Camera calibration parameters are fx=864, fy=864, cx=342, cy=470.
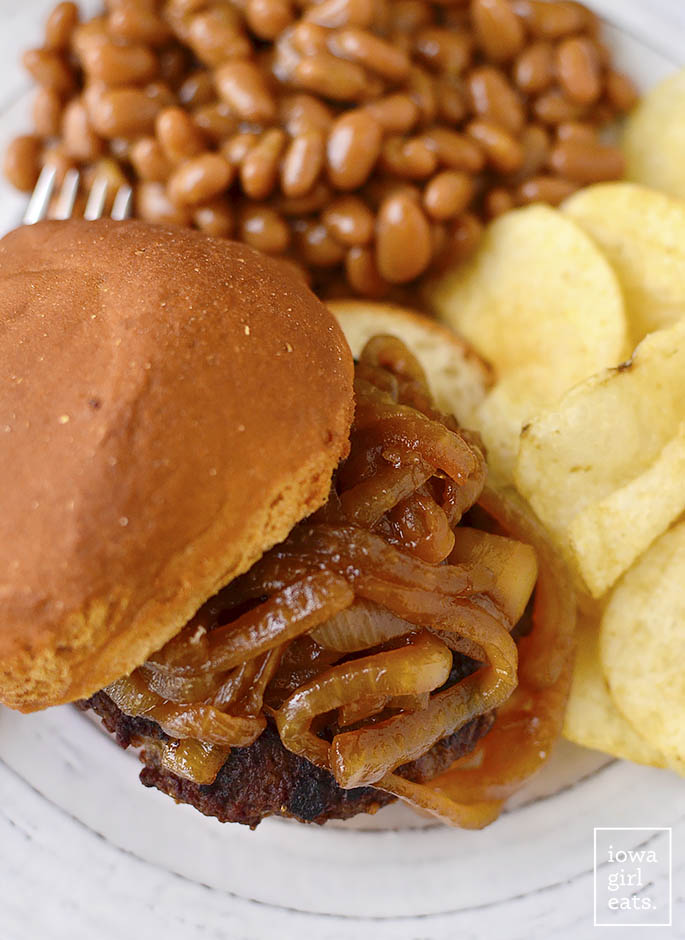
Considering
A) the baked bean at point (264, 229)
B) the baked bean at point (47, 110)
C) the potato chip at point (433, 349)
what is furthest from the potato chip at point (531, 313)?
the baked bean at point (47, 110)

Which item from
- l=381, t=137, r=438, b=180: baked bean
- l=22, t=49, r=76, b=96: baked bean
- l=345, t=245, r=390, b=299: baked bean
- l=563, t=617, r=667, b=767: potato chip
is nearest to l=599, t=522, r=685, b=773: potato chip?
l=563, t=617, r=667, b=767: potato chip

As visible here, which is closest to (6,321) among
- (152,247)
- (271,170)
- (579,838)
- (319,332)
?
(152,247)

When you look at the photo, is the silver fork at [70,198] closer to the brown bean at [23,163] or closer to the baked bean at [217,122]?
the brown bean at [23,163]

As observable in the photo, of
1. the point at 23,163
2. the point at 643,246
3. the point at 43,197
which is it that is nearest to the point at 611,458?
the point at 643,246

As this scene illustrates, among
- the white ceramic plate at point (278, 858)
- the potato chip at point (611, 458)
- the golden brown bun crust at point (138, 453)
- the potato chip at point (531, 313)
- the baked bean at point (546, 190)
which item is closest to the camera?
the golden brown bun crust at point (138, 453)

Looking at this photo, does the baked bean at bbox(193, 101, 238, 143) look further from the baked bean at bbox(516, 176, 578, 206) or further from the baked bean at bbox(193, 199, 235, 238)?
the baked bean at bbox(516, 176, 578, 206)

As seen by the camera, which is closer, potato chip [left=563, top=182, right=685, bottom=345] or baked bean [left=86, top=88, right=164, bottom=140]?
potato chip [left=563, top=182, right=685, bottom=345]

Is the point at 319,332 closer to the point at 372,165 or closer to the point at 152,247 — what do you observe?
the point at 152,247
